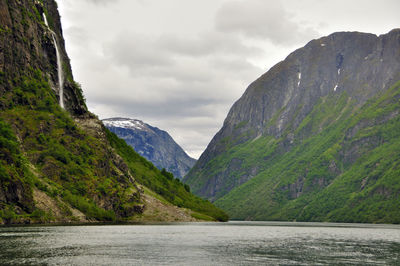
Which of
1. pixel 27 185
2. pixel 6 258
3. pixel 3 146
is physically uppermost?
pixel 3 146

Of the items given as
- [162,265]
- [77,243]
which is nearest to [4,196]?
[77,243]

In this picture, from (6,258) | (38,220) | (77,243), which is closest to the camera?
(6,258)

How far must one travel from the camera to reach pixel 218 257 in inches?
3656

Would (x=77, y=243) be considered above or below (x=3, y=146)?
below

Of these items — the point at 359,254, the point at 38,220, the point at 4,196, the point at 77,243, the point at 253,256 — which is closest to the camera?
the point at 253,256

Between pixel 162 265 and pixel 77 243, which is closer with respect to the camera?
pixel 162 265

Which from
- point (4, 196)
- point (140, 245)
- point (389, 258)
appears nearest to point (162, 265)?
point (140, 245)

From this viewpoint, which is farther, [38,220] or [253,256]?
[38,220]

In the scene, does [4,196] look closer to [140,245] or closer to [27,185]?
[27,185]

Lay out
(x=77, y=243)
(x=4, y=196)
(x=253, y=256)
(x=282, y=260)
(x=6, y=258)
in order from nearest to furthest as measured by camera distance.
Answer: (x=6, y=258) < (x=282, y=260) < (x=253, y=256) < (x=77, y=243) < (x=4, y=196)

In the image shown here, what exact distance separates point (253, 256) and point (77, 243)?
1647 inches

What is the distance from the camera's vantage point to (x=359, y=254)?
103 metres

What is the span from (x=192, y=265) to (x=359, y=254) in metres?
42.7

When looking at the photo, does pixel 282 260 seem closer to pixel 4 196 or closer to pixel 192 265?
pixel 192 265
